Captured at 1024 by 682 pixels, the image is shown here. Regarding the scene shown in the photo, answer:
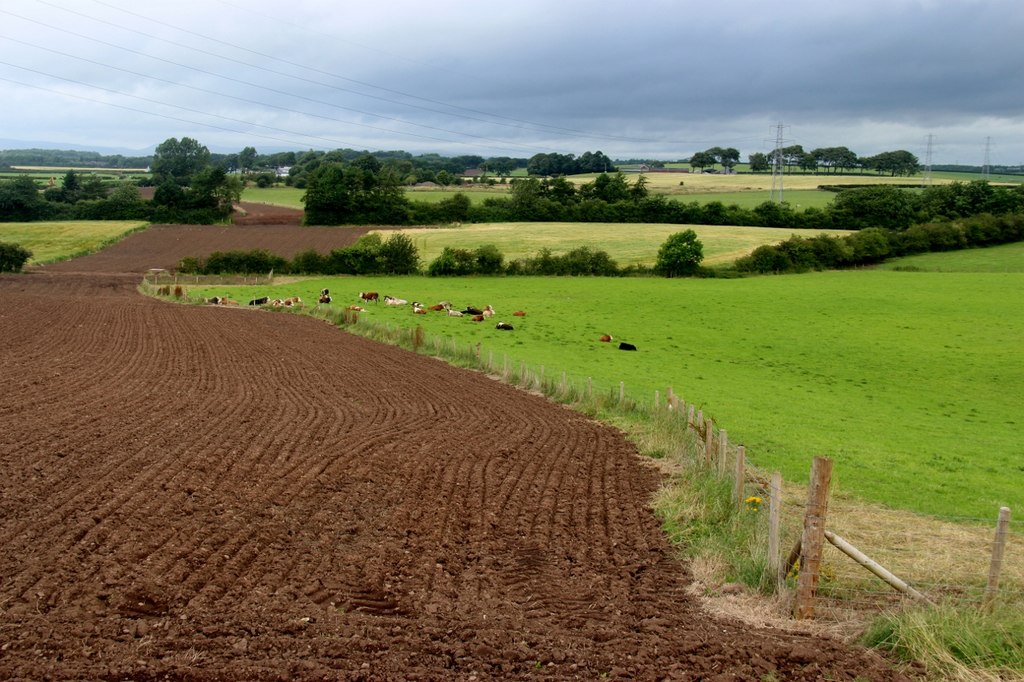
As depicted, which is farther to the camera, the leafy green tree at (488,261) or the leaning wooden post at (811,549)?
the leafy green tree at (488,261)

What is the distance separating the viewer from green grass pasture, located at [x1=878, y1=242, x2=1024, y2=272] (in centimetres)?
7862

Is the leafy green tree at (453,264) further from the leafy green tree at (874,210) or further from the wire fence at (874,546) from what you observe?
the wire fence at (874,546)

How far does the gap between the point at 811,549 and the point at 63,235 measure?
9608 centimetres

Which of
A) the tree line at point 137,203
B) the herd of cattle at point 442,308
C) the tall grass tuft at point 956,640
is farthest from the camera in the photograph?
the tree line at point 137,203

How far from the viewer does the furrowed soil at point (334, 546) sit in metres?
8.11

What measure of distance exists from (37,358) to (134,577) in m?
21.4

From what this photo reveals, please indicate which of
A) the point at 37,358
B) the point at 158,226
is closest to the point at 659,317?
the point at 37,358

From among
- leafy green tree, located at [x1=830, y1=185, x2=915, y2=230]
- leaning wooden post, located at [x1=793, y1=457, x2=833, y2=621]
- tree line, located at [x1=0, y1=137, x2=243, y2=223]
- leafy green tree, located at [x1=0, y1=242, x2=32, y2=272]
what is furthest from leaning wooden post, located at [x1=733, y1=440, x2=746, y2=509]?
tree line, located at [x1=0, y1=137, x2=243, y2=223]

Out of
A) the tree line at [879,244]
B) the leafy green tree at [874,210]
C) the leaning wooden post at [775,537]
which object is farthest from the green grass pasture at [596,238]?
the leaning wooden post at [775,537]

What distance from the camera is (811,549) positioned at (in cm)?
940

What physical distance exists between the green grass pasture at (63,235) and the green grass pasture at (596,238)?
1132 inches

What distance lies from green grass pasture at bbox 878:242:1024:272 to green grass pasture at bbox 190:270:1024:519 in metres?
6.75

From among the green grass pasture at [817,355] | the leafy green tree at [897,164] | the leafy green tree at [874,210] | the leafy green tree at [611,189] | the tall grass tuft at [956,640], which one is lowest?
the green grass pasture at [817,355]

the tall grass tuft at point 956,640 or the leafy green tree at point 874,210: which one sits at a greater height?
the leafy green tree at point 874,210
